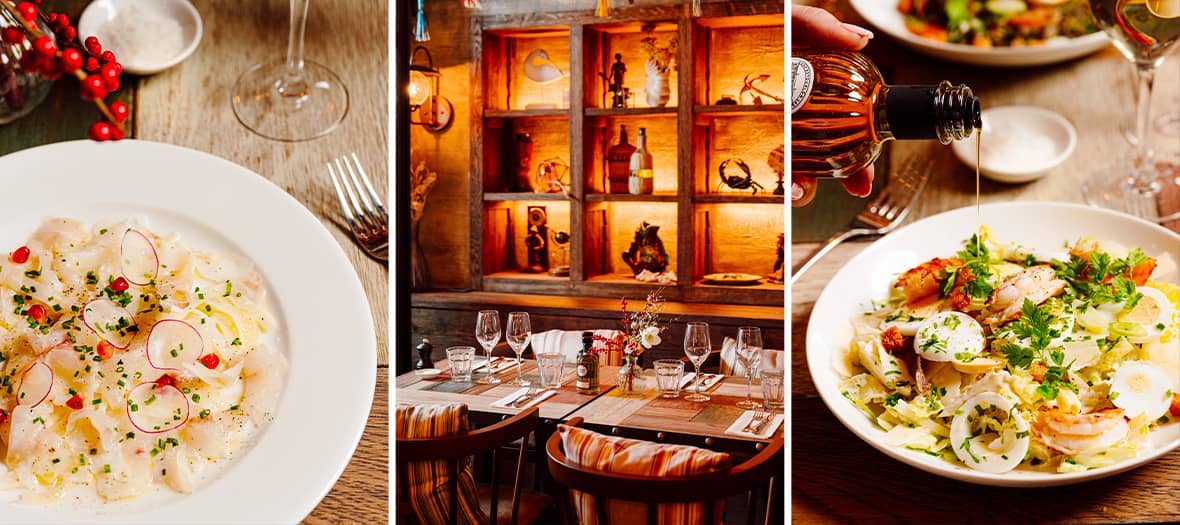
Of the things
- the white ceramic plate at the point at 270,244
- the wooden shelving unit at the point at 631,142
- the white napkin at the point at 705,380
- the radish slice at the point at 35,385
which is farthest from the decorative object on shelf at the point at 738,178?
the radish slice at the point at 35,385

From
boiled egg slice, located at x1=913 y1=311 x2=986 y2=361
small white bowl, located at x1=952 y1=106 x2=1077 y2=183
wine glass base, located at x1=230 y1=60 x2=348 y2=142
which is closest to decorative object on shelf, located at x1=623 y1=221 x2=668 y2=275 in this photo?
boiled egg slice, located at x1=913 y1=311 x2=986 y2=361

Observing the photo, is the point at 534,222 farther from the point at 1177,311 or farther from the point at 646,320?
the point at 1177,311

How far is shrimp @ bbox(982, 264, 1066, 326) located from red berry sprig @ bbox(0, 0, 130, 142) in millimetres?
1591

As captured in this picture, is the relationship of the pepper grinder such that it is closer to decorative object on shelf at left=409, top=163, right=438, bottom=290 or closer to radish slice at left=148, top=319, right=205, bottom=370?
decorative object on shelf at left=409, top=163, right=438, bottom=290

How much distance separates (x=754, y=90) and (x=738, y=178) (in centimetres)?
15

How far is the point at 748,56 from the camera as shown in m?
1.27

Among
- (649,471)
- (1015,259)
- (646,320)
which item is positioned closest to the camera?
(649,471)

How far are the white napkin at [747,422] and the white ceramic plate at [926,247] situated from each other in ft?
0.31

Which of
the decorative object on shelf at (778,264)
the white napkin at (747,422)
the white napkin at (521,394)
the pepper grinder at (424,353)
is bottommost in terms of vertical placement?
the white napkin at (747,422)

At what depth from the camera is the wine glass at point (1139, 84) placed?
1.47m

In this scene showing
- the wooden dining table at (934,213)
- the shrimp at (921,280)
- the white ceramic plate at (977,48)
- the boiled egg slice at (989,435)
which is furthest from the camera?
the white ceramic plate at (977,48)

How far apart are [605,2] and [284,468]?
0.97 metres

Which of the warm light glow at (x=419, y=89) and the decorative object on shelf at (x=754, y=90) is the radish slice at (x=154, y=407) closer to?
the warm light glow at (x=419, y=89)

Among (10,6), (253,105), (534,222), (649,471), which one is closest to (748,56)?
(534,222)
